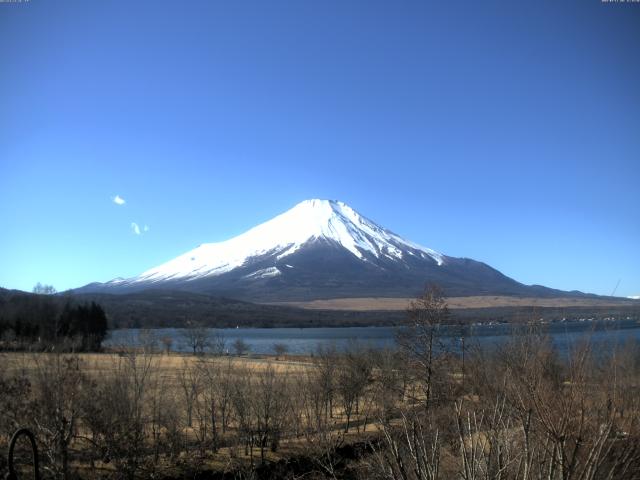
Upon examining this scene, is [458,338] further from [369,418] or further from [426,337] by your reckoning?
[369,418]

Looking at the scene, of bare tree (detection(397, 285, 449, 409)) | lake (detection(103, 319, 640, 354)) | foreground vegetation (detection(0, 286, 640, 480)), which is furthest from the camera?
bare tree (detection(397, 285, 449, 409))

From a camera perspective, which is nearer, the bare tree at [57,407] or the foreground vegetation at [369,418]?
the foreground vegetation at [369,418]

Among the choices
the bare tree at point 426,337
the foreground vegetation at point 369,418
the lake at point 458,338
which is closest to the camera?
the foreground vegetation at point 369,418

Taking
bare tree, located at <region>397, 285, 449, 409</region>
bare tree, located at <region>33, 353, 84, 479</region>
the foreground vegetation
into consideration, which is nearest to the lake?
the foreground vegetation

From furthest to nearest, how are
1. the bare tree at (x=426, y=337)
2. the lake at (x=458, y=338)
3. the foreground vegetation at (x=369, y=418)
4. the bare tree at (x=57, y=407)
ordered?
the bare tree at (x=426, y=337) → the bare tree at (x=57, y=407) → the lake at (x=458, y=338) → the foreground vegetation at (x=369, y=418)

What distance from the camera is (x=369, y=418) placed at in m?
30.9

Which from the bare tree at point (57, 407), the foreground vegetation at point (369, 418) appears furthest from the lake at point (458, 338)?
the bare tree at point (57, 407)

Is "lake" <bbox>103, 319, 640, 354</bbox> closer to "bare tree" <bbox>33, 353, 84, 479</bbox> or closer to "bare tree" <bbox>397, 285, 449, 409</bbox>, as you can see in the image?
"bare tree" <bbox>397, 285, 449, 409</bbox>

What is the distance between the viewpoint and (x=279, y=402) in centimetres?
2312

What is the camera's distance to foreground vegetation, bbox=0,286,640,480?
571 centimetres

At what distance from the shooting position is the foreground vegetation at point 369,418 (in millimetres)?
5707

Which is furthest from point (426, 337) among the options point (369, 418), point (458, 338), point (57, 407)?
point (57, 407)

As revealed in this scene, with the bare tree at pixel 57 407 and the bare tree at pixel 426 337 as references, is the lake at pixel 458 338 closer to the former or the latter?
the bare tree at pixel 426 337

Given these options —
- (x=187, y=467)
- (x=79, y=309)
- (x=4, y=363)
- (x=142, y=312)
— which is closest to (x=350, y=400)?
(x=187, y=467)
